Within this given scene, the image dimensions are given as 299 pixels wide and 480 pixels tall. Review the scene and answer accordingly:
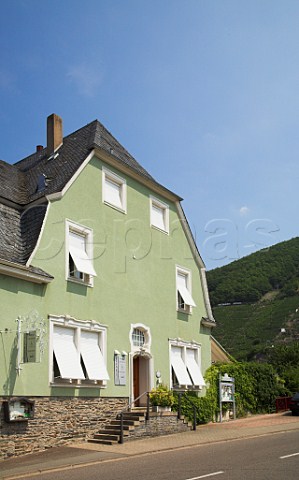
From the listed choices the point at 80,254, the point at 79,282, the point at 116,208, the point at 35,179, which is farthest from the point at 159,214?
the point at 79,282

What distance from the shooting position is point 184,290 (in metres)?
25.9

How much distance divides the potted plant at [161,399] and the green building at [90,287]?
2.71 ft

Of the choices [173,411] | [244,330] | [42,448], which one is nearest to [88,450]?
[42,448]

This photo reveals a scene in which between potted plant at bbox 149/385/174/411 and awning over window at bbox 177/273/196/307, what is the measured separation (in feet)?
16.4

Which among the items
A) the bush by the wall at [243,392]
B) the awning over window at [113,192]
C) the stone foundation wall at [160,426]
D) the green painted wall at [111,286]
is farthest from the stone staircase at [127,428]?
the awning over window at [113,192]

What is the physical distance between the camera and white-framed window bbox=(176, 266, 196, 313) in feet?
83.8

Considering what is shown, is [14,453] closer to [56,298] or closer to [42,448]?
[42,448]

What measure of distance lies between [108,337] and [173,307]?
4790mm

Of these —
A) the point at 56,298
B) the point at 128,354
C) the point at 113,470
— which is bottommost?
the point at 113,470

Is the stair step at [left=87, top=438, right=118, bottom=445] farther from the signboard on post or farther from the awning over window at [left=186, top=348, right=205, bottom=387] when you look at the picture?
the signboard on post

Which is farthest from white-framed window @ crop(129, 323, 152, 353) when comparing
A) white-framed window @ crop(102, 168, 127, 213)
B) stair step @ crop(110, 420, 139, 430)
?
white-framed window @ crop(102, 168, 127, 213)

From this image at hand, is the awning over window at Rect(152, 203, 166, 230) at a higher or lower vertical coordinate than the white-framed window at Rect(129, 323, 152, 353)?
higher

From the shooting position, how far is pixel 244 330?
73.0 m

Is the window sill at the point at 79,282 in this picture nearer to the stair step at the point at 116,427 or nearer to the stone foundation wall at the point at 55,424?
the stone foundation wall at the point at 55,424
